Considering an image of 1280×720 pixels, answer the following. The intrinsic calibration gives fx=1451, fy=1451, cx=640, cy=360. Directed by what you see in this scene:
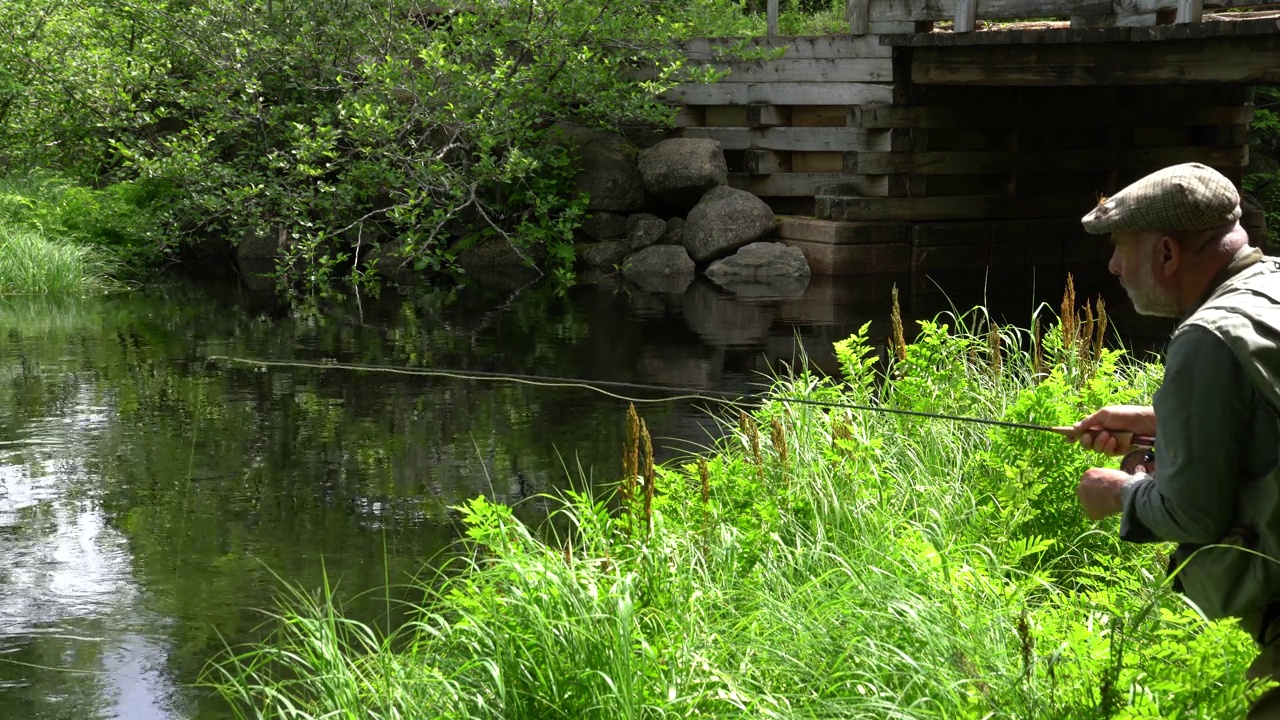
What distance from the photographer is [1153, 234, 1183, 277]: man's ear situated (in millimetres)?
2664

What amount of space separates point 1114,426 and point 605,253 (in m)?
14.7

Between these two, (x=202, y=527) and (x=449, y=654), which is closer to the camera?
(x=449, y=654)

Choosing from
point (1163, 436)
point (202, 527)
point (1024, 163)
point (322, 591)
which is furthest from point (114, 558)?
point (1024, 163)

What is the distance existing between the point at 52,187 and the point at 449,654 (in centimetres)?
1559

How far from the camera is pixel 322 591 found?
221 inches

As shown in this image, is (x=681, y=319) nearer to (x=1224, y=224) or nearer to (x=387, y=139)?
(x=387, y=139)

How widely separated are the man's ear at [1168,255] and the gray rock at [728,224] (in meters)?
14.1

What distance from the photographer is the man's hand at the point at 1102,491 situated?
8.91 ft

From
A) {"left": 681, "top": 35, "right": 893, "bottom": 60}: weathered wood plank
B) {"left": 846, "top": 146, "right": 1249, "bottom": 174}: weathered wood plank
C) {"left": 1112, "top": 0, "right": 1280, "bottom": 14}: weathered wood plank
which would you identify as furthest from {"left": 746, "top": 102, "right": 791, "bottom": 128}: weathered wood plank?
{"left": 1112, "top": 0, "right": 1280, "bottom": 14}: weathered wood plank

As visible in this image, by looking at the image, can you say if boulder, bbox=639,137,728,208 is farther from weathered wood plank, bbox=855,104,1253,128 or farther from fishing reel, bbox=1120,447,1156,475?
fishing reel, bbox=1120,447,1156,475

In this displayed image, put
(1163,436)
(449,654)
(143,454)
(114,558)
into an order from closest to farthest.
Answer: (1163,436) < (449,654) < (114,558) < (143,454)

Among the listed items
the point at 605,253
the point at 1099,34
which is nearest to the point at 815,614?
the point at 1099,34

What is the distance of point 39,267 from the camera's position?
14.6 metres

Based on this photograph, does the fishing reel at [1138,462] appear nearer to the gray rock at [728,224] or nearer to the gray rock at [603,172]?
the gray rock at [728,224]
